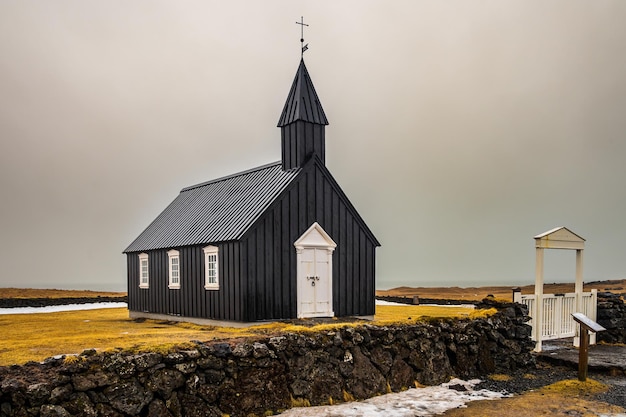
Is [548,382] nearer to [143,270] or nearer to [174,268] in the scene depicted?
[174,268]

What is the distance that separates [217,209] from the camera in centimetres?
2369

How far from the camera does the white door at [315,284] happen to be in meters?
20.6

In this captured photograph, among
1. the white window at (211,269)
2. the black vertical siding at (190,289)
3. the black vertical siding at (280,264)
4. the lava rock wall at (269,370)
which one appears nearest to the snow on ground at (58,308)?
the black vertical siding at (190,289)

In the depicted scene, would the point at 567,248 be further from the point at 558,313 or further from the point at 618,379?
the point at 618,379

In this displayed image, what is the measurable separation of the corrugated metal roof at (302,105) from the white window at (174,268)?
674cm

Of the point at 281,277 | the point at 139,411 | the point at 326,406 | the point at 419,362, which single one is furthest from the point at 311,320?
the point at 139,411

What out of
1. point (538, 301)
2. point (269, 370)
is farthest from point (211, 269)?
point (538, 301)

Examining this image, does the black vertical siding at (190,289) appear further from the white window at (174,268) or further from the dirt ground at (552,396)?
the dirt ground at (552,396)

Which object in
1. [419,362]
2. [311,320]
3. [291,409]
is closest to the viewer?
[291,409]

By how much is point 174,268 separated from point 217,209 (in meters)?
3.00

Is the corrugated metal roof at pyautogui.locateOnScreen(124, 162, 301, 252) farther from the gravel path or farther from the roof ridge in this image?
the gravel path

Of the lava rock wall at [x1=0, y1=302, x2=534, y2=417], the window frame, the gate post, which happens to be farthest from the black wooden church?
the gate post

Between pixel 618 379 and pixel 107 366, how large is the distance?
14.2 metres

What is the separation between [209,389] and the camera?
12.4 metres
